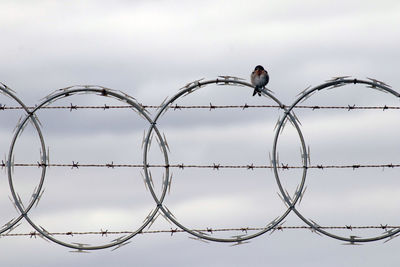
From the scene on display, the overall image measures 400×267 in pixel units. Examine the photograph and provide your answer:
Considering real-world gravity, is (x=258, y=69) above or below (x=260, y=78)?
above

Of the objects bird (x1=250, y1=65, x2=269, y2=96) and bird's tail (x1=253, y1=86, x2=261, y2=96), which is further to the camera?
bird (x1=250, y1=65, x2=269, y2=96)

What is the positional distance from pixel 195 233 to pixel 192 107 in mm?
2109

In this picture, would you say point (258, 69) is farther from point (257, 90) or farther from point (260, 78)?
point (257, 90)

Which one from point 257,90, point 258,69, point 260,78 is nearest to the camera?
point 257,90

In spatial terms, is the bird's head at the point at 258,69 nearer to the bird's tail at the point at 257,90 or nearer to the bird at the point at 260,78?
the bird at the point at 260,78

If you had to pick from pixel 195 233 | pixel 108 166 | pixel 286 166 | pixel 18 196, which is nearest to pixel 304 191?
pixel 286 166

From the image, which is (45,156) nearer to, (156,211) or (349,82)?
(156,211)

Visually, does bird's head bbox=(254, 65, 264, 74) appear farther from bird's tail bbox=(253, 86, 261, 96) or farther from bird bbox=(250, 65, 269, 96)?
bird's tail bbox=(253, 86, 261, 96)

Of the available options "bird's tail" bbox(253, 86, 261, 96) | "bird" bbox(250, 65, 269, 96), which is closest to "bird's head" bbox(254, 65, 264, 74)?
"bird" bbox(250, 65, 269, 96)

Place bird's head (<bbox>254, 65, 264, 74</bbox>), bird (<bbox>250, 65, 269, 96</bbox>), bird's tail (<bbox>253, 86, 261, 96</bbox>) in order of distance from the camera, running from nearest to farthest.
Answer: bird's tail (<bbox>253, 86, 261, 96</bbox>)
bird (<bbox>250, 65, 269, 96</bbox>)
bird's head (<bbox>254, 65, 264, 74</bbox>)

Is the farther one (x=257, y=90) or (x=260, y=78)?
(x=260, y=78)

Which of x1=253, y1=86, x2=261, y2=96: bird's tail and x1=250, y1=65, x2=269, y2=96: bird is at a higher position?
x1=250, y1=65, x2=269, y2=96: bird

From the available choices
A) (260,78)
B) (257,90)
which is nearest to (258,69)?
(260,78)

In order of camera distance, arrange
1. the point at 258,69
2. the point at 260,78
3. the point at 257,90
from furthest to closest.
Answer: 1. the point at 258,69
2. the point at 260,78
3. the point at 257,90
